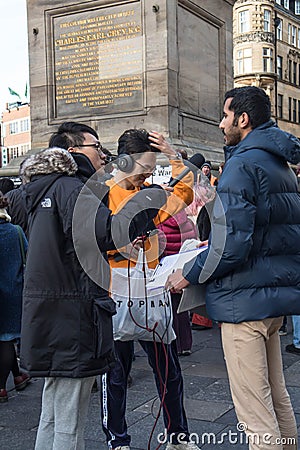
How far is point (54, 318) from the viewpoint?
10.1ft

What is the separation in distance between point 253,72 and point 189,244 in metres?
60.1

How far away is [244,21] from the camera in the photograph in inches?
2515

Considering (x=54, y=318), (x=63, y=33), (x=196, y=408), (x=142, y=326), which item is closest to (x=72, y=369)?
(x=54, y=318)

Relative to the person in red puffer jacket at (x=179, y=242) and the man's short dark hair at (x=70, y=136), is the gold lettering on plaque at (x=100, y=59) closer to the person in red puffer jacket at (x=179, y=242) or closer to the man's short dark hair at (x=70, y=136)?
the person in red puffer jacket at (x=179, y=242)

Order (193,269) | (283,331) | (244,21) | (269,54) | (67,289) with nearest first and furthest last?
(67,289) → (193,269) → (283,331) → (244,21) → (269,54)

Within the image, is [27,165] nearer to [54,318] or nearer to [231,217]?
[54,318]

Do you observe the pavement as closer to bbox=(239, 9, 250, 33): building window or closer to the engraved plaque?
the engraved plaque

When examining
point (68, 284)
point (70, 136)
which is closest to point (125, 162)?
point (70, 136)

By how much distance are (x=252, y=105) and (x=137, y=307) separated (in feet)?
4.77

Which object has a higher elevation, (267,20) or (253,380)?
(267,20)

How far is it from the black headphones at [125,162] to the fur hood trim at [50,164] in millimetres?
564

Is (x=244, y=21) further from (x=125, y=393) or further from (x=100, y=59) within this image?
(x=125, y=393)

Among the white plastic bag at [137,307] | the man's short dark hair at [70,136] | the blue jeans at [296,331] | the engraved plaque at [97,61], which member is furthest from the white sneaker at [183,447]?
the engraved plaque at [97,61]

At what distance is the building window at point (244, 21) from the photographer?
2487 inches
